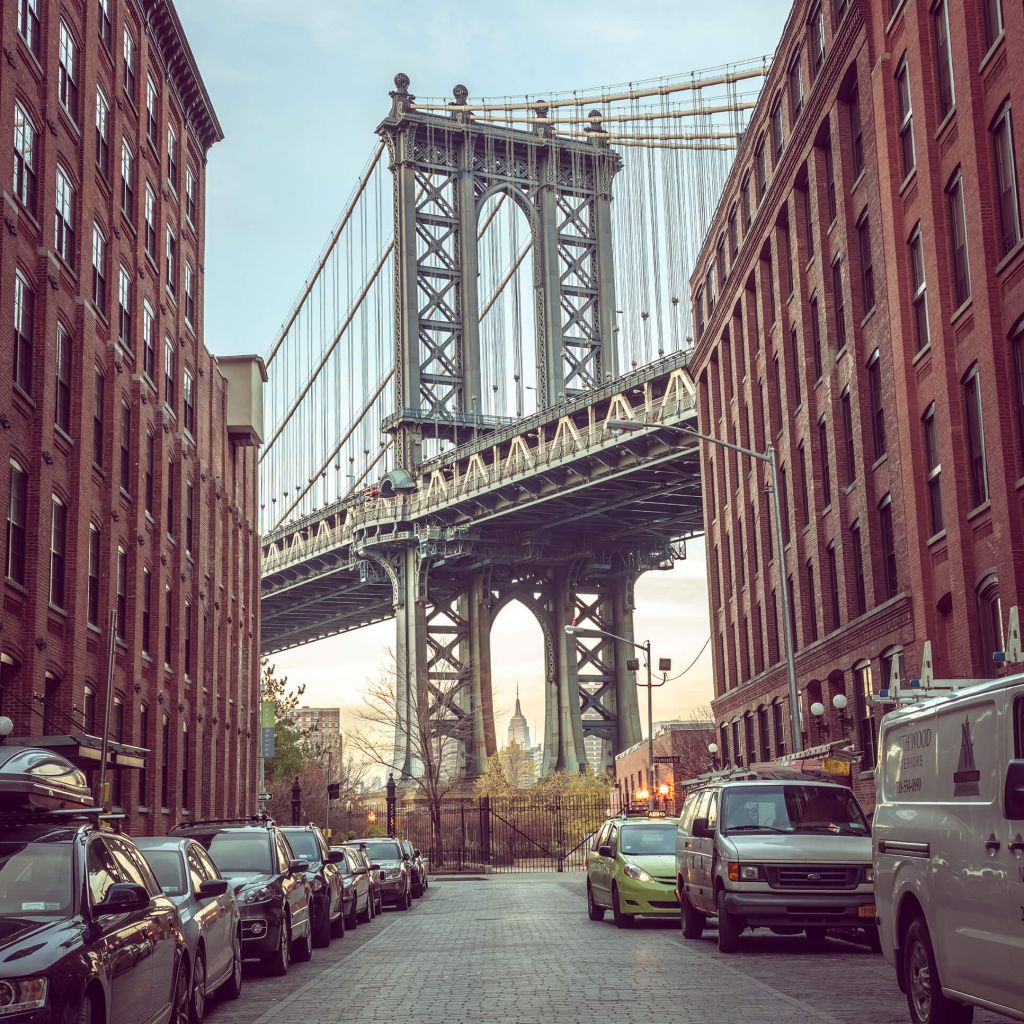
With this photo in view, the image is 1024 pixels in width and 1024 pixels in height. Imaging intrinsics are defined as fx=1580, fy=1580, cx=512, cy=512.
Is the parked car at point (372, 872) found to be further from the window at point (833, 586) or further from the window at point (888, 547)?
the window at point (833, 586)

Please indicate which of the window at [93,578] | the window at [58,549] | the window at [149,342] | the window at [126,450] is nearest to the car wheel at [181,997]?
the window at [58,549]

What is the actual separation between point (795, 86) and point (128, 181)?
17.4 metres

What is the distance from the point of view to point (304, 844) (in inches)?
898

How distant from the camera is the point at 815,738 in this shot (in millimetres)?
39469

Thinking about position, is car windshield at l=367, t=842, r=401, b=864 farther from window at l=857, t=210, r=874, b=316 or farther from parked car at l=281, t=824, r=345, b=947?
window at l=857, t=210, r=874, b=316

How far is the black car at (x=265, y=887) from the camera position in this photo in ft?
54.5

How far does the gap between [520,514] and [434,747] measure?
13735 mm

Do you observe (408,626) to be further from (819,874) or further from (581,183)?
(819,874)

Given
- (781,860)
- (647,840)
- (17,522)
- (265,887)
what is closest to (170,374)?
(17,522)

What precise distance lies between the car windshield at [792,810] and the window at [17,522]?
43.4ft

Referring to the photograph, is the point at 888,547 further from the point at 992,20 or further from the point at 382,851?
the point at 382,851

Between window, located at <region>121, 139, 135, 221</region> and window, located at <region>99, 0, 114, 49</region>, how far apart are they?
86.5 inches

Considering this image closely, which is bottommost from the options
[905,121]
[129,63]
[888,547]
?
[888,547]

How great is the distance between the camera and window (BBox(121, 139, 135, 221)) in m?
35.9
